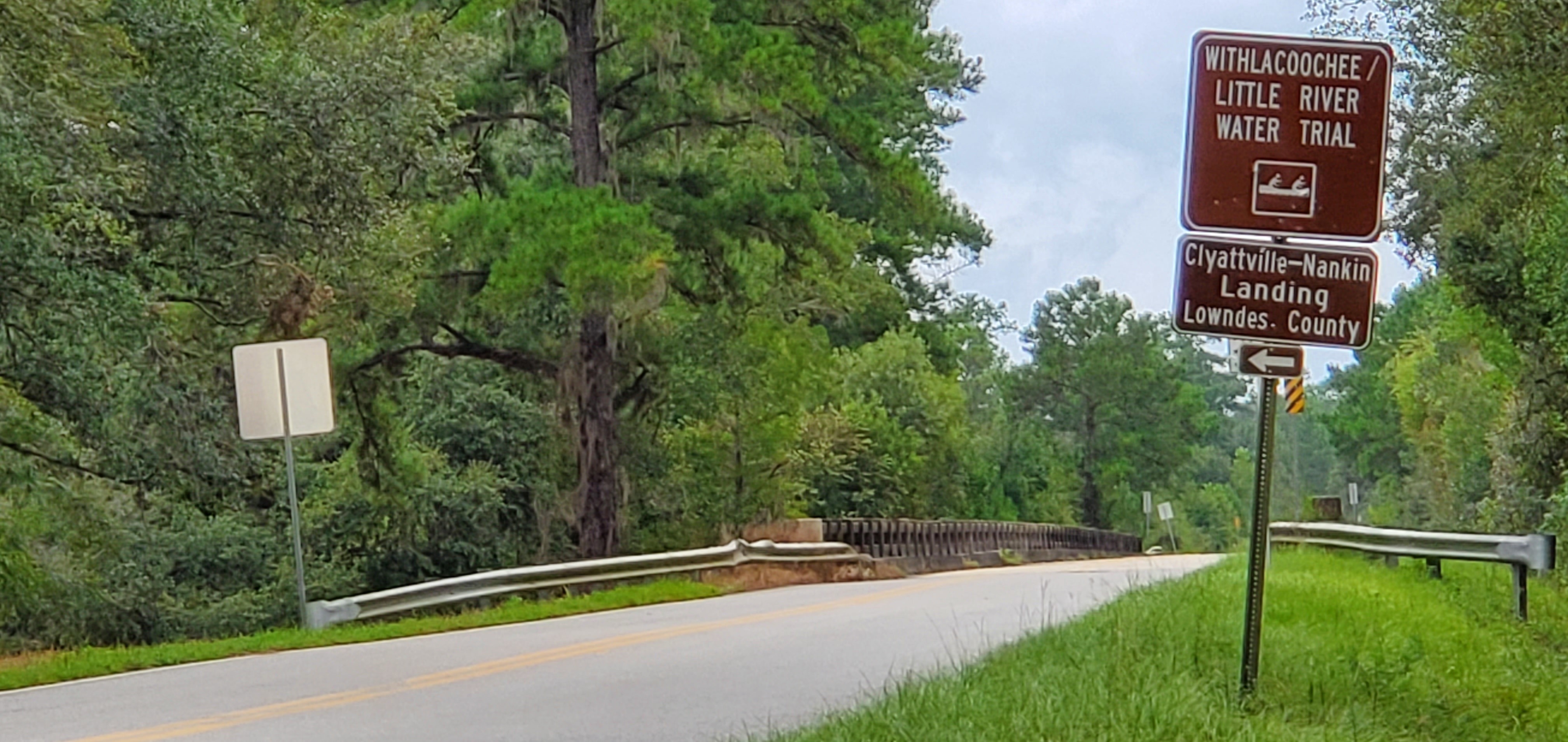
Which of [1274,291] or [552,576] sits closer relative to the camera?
[1274,291]

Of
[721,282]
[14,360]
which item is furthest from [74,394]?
[721,282]

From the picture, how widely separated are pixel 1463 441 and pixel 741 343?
4172cm

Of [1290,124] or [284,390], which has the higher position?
[1290,124]

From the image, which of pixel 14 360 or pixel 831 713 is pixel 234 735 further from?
pixel 14 360

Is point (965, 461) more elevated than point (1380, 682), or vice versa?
point (1380, 682)

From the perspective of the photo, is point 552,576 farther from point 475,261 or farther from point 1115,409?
point 1115,409

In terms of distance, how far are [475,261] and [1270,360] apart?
1744 centimetres

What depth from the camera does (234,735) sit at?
938cm

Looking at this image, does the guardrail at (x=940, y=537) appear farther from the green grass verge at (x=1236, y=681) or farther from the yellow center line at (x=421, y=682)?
the green grass verge at (x=1236, y=681)

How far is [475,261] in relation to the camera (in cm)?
2533

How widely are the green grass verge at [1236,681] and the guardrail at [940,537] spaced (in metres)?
16.0

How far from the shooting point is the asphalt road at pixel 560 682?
9547mm

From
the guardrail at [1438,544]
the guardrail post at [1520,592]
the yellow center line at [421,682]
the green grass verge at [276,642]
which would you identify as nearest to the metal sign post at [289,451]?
the green grass verge at [276,642]

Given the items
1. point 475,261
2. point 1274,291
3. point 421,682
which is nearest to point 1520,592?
point 1274,291
